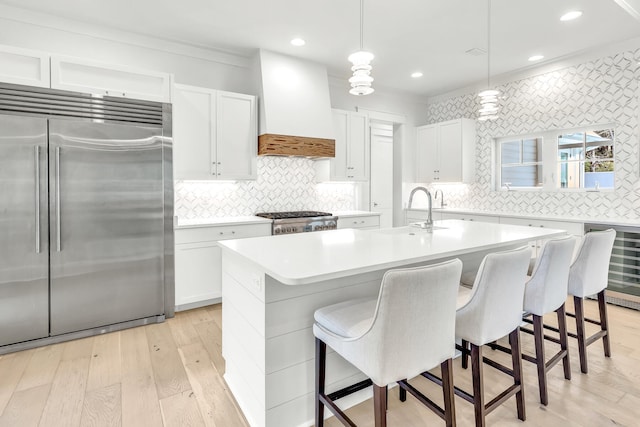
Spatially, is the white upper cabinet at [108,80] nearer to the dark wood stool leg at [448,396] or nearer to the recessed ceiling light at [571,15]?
the dark wood stool leg at [448,396]

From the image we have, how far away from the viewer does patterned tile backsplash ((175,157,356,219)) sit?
4.12 meters

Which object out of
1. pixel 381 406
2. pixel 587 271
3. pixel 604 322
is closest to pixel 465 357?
pixel 587 271

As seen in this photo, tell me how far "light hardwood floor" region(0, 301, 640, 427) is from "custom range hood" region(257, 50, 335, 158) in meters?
2.34

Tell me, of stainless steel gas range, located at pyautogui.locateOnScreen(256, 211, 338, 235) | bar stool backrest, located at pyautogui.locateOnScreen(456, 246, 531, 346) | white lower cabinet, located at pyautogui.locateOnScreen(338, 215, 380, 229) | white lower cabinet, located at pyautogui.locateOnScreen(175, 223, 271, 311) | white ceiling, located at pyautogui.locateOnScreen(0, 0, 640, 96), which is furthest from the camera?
white lower cabinet, located at pyautogui.locateOnScreen(338, 215, 380, 229)

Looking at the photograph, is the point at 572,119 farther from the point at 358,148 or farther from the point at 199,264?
the point at 199,264

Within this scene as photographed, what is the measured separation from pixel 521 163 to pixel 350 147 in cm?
251

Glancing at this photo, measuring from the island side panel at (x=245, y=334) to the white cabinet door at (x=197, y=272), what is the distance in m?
1.47

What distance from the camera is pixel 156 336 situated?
304 centimetres

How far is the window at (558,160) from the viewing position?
13.9 ft

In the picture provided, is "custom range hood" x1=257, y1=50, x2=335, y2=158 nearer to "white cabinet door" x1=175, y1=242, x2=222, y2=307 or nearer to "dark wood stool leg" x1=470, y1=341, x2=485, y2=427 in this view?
"white cabinet door" x1=175, y1=242, x2=222, y2=307

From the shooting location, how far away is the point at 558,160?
4.64m

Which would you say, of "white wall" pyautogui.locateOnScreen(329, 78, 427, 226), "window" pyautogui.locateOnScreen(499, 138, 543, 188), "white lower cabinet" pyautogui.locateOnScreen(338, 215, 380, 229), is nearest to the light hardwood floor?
"white lower cabinet" pyautogui.locateOnScreen(338, 215, 380, 229)

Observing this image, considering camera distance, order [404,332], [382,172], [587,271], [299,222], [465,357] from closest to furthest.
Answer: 1. [404,332]
2. [587,271]
3. [465,357]
4. [299,222]
5. [382,172]

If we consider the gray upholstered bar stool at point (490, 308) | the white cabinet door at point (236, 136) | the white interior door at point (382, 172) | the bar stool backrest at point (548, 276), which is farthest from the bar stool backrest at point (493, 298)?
the white interior door at point (382, 172)
